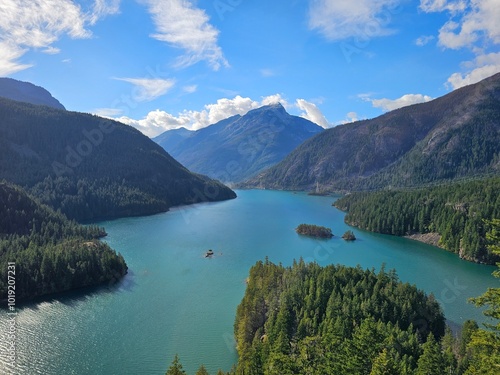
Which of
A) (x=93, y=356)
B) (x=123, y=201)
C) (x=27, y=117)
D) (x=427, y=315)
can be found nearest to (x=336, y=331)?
(x=427, y=315)

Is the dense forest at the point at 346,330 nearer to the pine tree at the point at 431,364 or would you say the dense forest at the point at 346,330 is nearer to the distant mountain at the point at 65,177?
the pine tree at the point at 431,364

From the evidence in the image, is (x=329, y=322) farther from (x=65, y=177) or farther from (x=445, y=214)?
(x=65, y=177)

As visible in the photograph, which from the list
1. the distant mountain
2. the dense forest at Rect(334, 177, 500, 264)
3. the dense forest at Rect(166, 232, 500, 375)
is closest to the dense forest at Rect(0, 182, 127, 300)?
the dense forest at Rect(166, 232, 500, 375)

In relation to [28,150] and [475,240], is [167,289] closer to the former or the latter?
[475,240]

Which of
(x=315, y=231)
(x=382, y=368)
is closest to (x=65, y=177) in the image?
(x=315, y=231)

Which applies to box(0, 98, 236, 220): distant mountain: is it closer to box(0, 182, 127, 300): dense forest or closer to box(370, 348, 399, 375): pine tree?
box(0, 182, 127, 300): dense forest
